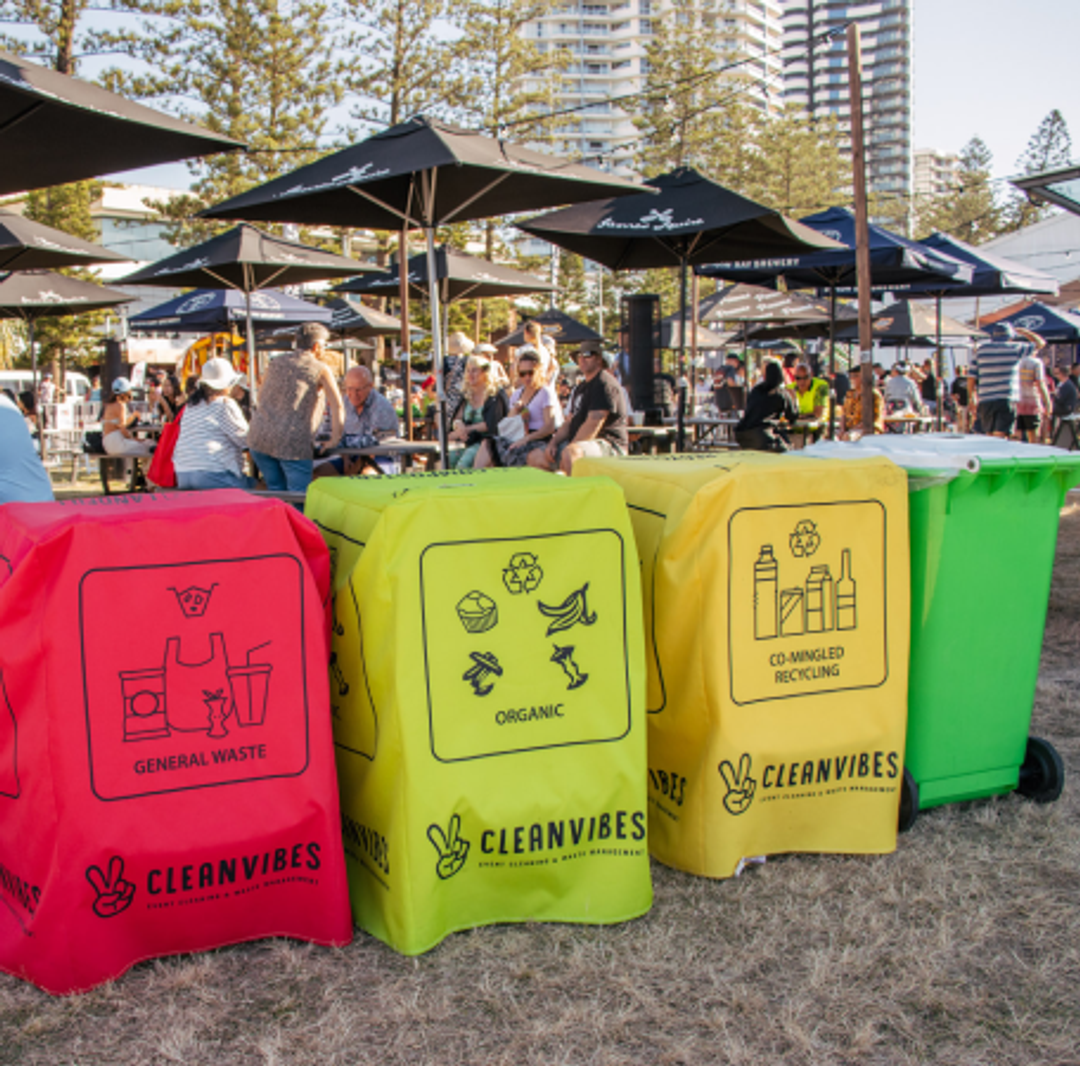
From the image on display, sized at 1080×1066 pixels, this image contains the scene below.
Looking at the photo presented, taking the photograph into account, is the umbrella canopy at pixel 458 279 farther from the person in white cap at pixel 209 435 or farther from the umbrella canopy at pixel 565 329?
the umbrella canopy at pixel 565 329

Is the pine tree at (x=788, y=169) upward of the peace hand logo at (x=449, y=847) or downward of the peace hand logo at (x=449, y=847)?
upward

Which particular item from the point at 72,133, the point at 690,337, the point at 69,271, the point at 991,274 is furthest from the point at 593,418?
the point at 69,271

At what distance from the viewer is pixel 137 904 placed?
2221mm

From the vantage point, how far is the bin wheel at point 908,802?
2918 mm

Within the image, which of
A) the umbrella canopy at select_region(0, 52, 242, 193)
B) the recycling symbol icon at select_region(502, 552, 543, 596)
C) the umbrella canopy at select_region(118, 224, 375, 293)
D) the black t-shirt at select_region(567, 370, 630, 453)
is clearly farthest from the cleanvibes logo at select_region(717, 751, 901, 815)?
the umbrella canopy at select_region(118, 224, 375, 293)

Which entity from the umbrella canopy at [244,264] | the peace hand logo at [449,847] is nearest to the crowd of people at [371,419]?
the umbrella canopy at [244,264]

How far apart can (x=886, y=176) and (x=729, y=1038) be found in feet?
509

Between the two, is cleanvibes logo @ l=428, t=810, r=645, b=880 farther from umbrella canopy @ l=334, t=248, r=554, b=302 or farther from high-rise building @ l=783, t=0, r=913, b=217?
high-rise building @ l=783, t=0, r=913, b=217

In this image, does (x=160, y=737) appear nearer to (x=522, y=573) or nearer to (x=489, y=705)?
(x=489, y=705)

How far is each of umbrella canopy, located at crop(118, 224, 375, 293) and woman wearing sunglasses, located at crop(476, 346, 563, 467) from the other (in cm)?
366

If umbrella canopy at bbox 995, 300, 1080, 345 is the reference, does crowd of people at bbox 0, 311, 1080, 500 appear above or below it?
below

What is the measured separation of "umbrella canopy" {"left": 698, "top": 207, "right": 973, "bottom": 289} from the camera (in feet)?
31.0

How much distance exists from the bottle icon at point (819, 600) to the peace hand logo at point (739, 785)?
399mm

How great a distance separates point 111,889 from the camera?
7.15 ft
